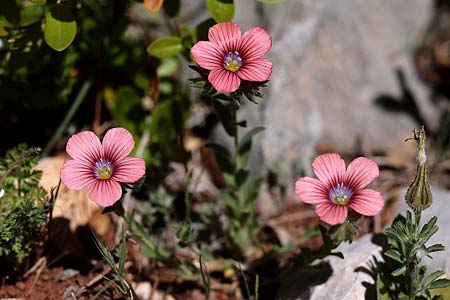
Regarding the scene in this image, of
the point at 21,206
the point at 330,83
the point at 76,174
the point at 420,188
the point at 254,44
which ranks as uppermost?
the point at 254,44

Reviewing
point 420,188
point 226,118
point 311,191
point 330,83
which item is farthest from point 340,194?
point 330,83

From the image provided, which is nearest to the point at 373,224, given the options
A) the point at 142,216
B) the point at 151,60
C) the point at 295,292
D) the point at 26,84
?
the point at 295,292

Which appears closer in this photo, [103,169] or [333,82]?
[103,169]

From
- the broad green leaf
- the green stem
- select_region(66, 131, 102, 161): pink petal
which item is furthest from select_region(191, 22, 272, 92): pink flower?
the green stem

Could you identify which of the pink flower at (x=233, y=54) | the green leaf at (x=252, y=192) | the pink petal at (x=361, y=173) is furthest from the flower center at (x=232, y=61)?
the green leaf at (x=252, y=192)

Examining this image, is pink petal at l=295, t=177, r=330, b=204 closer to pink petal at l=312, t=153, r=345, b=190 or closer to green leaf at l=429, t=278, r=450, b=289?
pink petal at l=312, t=153, r=345, b=190

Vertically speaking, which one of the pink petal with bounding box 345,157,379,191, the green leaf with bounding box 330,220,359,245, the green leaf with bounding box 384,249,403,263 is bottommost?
the green leaf with bounding box 384,249,403,263

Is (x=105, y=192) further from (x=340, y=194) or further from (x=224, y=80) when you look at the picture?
(x=340, y=194)

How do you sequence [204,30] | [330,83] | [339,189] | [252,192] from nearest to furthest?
[339,189]
[204,30]
[252,192]
[330,83]
